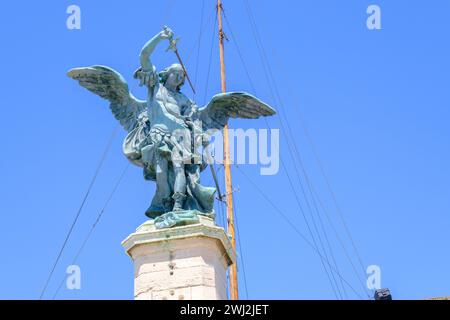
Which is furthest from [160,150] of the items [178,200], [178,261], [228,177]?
[228,177]

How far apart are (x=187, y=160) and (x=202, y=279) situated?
2.23m

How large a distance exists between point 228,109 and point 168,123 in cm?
119

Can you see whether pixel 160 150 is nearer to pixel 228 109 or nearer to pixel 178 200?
pixel 178 200

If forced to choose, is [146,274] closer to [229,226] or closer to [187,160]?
[187,160]

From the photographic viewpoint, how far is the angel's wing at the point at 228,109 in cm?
1717

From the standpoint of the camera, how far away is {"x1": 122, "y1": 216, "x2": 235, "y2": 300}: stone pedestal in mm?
15055

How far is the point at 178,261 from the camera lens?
1533 centimetres

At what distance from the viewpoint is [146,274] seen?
1534cm

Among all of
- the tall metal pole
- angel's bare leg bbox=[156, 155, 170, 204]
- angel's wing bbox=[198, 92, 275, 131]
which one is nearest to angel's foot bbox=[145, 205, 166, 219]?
angel's bare leg bbox=[156, 155, 170, 204]

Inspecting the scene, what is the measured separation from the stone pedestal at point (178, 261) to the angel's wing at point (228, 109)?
6.92 ft

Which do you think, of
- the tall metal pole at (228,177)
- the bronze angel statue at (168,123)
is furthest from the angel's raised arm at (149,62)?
the tall metal pole at (228,177)

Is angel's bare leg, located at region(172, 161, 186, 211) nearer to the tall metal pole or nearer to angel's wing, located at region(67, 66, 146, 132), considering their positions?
angel's wing, located at region(67, 66, 146, 132)

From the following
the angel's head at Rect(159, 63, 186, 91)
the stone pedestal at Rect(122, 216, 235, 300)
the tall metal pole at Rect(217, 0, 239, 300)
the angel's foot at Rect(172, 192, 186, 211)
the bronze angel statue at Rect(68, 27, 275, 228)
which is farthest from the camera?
the tall metal pole at Rect(217, 0, 239, 300)
